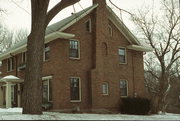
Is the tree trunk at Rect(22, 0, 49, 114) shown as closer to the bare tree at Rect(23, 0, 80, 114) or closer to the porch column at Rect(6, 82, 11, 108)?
the bare tree at Rect(23, 0, 80, 114)

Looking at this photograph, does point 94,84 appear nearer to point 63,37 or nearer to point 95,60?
point 95,60

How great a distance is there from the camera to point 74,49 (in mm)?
25828

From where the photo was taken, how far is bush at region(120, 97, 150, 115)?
27.0m

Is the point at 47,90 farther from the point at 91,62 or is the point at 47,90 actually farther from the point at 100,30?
the point at 100,30

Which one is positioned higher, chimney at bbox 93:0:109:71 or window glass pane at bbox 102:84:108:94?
chimney at bbox 93:0:109:71

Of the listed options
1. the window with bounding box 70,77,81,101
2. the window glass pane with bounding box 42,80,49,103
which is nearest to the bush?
the window with bounding box 70,77,81,101

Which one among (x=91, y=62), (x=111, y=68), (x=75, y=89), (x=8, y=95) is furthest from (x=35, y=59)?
(x=8, y=95)

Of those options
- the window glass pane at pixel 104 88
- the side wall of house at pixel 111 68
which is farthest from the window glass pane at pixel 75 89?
the window glass pane at pixel 104 88

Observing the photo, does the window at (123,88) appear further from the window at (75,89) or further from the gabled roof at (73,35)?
the window at (75,89)

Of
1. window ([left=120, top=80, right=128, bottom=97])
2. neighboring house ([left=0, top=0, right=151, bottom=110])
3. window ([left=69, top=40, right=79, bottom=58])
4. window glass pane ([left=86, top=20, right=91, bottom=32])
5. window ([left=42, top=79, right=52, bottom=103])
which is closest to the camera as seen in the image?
neighboring house ([left=0, top=0, right=151, bottom=110])

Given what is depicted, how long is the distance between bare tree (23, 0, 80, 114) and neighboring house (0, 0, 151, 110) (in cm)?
617

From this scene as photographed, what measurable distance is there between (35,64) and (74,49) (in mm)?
9418

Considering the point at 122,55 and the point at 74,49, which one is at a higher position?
the point at 74,49

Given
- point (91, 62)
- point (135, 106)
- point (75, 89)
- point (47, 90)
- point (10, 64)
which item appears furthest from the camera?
point (10, 64)
